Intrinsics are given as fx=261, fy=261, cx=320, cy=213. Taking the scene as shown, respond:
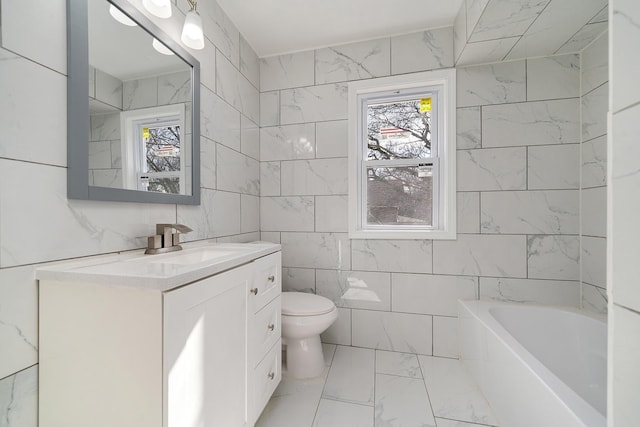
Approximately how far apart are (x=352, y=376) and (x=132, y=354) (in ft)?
4.70

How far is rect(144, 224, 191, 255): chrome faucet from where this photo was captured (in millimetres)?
1163

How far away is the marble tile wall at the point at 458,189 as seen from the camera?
181 cm

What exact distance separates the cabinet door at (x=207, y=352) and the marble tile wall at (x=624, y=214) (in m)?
0.98

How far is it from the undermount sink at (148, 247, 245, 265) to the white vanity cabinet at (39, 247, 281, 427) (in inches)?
10.1

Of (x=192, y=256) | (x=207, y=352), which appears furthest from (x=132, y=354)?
(x=192, y=256)

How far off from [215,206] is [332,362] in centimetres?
138

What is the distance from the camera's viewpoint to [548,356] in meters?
1.63

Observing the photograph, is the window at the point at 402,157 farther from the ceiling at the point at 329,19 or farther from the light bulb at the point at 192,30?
the light bulb at the point at 192,30

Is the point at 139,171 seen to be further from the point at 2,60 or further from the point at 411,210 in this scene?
the point at 411,210

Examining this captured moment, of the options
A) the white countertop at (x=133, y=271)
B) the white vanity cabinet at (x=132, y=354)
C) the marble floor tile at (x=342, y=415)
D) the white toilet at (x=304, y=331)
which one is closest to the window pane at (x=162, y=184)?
the white countertop at (x=133, y=271)

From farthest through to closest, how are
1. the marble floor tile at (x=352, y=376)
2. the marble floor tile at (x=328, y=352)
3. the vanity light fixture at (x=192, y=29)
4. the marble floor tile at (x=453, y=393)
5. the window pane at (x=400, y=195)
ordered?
the window pane at (x=400, y=195) → the marble floor tile at (x=328, y=352) → the marble floor tile at (x=352, y=376) → the marble floor tile at (x=453, y=393) → the vanity light fixture at (x=192, y=29)

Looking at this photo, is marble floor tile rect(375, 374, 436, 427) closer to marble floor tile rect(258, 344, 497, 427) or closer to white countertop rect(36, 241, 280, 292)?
marble floor tile rect(258, 344, 497, 427)

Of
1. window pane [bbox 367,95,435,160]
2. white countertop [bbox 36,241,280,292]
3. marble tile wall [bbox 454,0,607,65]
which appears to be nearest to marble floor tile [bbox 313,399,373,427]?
white countertop [bbox 36,241,280,292]

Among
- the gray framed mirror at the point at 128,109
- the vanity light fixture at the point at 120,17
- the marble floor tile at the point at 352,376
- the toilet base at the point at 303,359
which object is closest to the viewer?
the gray framed mirror at the point at 128,109
